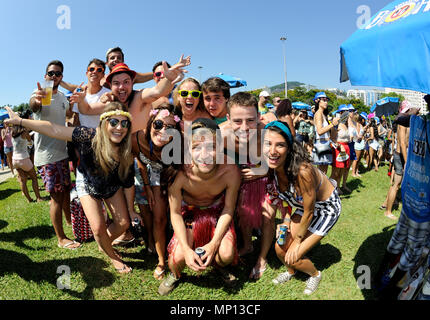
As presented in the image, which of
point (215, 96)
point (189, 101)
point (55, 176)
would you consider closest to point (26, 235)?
point (55, 176)

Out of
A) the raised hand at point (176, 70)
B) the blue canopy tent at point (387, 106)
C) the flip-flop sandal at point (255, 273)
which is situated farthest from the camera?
the blue canopy tent at point (387, 106)

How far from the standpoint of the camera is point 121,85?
11.5ft

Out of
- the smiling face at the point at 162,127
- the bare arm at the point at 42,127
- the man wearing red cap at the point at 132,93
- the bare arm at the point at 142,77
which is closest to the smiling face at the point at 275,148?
the smiling face at the point at 162,127

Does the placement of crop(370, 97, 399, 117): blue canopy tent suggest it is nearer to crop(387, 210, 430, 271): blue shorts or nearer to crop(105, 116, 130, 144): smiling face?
crop(387, 210, 430, 271): blue shorts

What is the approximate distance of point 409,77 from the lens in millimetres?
1686

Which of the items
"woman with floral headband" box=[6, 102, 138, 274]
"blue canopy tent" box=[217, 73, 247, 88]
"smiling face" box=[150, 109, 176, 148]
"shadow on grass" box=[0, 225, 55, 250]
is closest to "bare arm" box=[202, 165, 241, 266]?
"smiling face" box=[150, 109, 176, 148]

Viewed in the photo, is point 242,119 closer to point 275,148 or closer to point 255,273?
point 275,148

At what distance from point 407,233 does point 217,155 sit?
77.3 inches

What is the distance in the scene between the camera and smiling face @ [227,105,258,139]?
2936 millimetres

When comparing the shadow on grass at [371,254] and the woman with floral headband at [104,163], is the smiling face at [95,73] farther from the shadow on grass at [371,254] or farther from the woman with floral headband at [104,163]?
the shadow on grass at [371,254]

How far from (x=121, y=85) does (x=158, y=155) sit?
1.17m

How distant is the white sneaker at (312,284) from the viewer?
2.87m

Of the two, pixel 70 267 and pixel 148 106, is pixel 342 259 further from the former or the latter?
pixel 70 267
